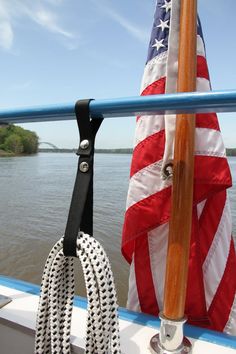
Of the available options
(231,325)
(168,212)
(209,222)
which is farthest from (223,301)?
(168,212)

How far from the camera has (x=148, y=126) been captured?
4.03ft

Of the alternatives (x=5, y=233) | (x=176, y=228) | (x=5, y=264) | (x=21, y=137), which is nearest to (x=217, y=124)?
(x=176, y=228)

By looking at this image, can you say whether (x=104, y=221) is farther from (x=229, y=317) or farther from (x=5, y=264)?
(x=229, y=317)

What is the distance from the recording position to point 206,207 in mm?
1224

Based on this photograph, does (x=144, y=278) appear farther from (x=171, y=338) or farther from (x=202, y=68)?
(x=202, y=68)

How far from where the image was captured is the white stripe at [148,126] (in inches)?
47.8

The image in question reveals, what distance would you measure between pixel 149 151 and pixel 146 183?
12cm

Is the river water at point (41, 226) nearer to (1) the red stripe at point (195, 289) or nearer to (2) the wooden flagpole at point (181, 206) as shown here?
(1) the red stripe at point (195, 289)

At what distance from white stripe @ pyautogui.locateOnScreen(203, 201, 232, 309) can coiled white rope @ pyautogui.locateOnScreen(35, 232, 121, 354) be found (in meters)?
0.60

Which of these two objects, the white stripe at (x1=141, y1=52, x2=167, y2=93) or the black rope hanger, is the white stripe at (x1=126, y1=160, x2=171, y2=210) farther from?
the black rope hanger

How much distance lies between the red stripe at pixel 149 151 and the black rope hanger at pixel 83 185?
483mm

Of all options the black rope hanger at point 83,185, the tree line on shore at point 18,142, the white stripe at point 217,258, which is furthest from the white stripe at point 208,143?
the tree line on shore at point 18,142

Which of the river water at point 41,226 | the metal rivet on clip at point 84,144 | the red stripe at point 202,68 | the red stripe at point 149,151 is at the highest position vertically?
the red stripe at point 202,68

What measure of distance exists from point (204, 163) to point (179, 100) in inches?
19.6
